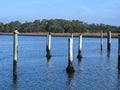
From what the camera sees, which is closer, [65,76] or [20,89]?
[20,89]

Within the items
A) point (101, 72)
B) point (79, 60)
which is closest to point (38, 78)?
point (101, 72)

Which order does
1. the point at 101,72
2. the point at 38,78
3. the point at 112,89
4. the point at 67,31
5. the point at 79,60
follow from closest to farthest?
1. the point at 112,89
2. the point at 38,78
3. the point at 101,72
4. the point at 79,60
5. the point at 67,31

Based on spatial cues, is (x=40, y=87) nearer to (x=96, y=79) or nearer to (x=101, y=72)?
(x=96, y=79)

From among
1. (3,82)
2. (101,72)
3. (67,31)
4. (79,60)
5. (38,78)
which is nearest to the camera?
(3,82)

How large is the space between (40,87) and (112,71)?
9.70 m

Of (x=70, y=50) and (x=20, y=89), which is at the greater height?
(x=70, y=50)

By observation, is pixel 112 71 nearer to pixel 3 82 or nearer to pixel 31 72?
pixel 31 72

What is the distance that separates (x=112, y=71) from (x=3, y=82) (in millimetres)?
10090

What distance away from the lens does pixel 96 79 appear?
28.8m

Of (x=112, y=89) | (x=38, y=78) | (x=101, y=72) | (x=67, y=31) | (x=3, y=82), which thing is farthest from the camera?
(x=67, y=31)

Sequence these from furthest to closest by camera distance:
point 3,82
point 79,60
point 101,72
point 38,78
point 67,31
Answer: point 67,31
point 79,60
point 101,72
point 38,78
point 3,82

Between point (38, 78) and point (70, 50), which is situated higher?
point (70, 50)

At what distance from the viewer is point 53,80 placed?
2850 centimetres

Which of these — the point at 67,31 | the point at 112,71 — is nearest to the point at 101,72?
the point at 112,71
